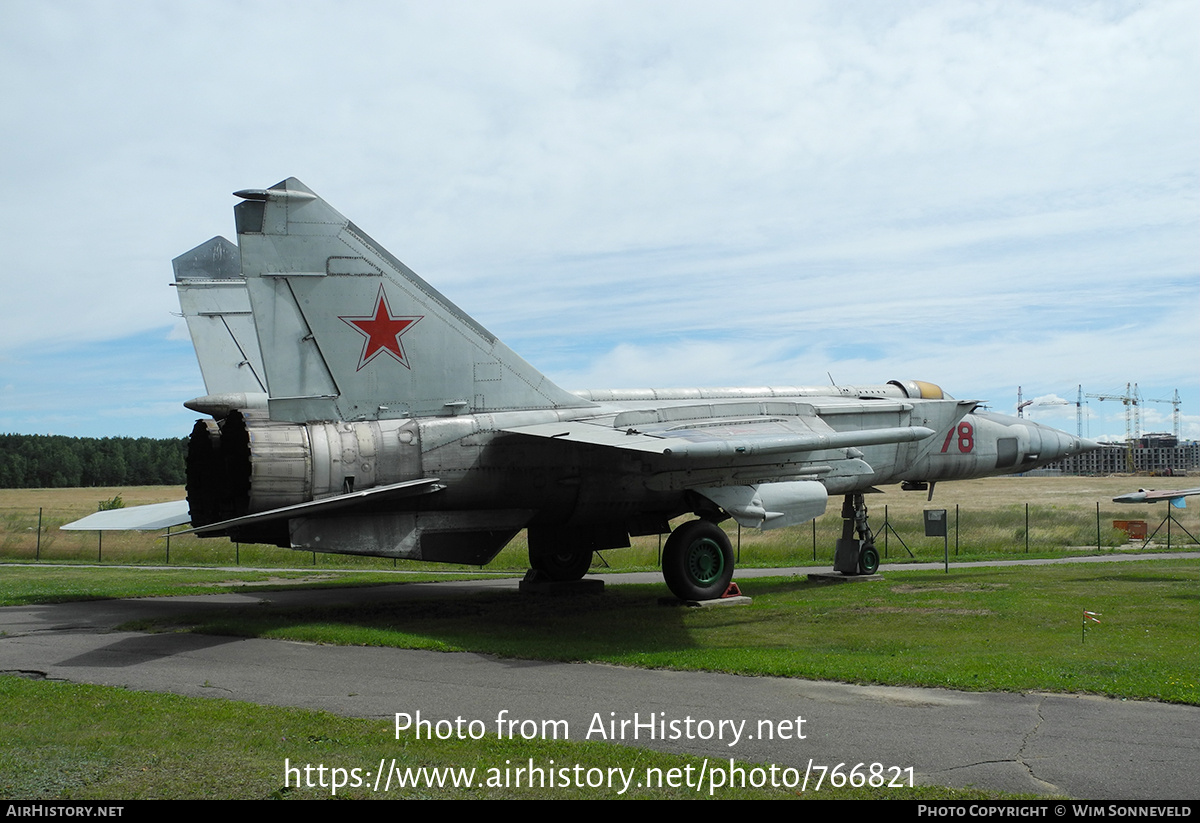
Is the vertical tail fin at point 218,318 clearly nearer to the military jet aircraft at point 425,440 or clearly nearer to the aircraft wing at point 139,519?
the military jet aircraft at point 425,440

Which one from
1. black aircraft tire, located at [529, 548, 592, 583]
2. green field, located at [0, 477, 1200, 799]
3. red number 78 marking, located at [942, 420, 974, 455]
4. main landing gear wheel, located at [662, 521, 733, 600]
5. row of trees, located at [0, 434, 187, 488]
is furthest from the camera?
row of trees, located at [0, 434, 187, 488]

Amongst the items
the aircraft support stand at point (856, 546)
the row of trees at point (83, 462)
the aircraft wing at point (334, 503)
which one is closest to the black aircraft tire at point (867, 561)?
the aircraft support stand at point (856, 546)

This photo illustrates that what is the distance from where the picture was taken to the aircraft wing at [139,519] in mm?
16156

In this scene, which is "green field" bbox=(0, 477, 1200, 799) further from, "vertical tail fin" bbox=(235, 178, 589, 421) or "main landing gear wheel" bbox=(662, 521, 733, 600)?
"vertical tail fin" bbox=(235, 178, 589, 421)

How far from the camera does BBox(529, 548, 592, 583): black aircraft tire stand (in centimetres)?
1762

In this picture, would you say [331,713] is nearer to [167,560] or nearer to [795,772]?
[795,772]

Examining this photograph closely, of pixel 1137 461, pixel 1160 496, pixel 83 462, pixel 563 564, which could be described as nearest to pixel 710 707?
pixel 563 564

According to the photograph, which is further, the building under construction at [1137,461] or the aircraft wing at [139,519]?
the building under construction at [1137,461]

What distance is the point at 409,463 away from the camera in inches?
516

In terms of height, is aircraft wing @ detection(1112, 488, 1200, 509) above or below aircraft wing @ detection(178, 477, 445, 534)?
below

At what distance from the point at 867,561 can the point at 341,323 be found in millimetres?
12056

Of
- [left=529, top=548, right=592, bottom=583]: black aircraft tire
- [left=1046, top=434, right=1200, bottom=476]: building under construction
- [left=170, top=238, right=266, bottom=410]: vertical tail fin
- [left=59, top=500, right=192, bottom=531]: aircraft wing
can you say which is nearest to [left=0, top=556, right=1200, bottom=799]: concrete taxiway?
[left=59, top=500, right=192, bottom=531]: aircraft wing

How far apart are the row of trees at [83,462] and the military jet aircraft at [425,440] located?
97973 mm

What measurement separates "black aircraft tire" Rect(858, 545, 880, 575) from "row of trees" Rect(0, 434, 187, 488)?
96977mm
